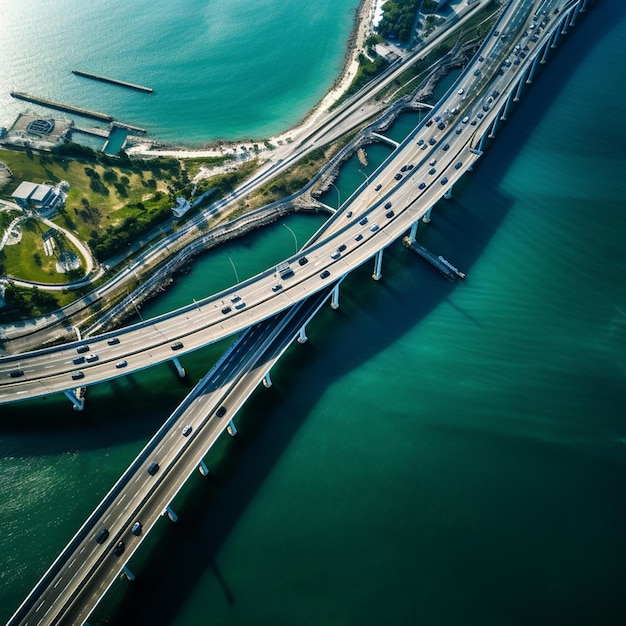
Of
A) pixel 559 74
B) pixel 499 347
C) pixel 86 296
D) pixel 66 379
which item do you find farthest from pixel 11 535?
pixel 559 74

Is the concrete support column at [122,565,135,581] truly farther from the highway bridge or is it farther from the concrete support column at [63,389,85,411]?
the highway bridge

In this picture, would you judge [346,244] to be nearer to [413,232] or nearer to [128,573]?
[413,232]

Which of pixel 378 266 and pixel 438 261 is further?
pixel 438 261

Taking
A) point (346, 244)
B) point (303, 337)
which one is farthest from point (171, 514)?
point (346, 244)

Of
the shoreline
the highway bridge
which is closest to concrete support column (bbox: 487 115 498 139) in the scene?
the highway bridge

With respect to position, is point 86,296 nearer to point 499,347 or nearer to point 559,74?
point 499,347
